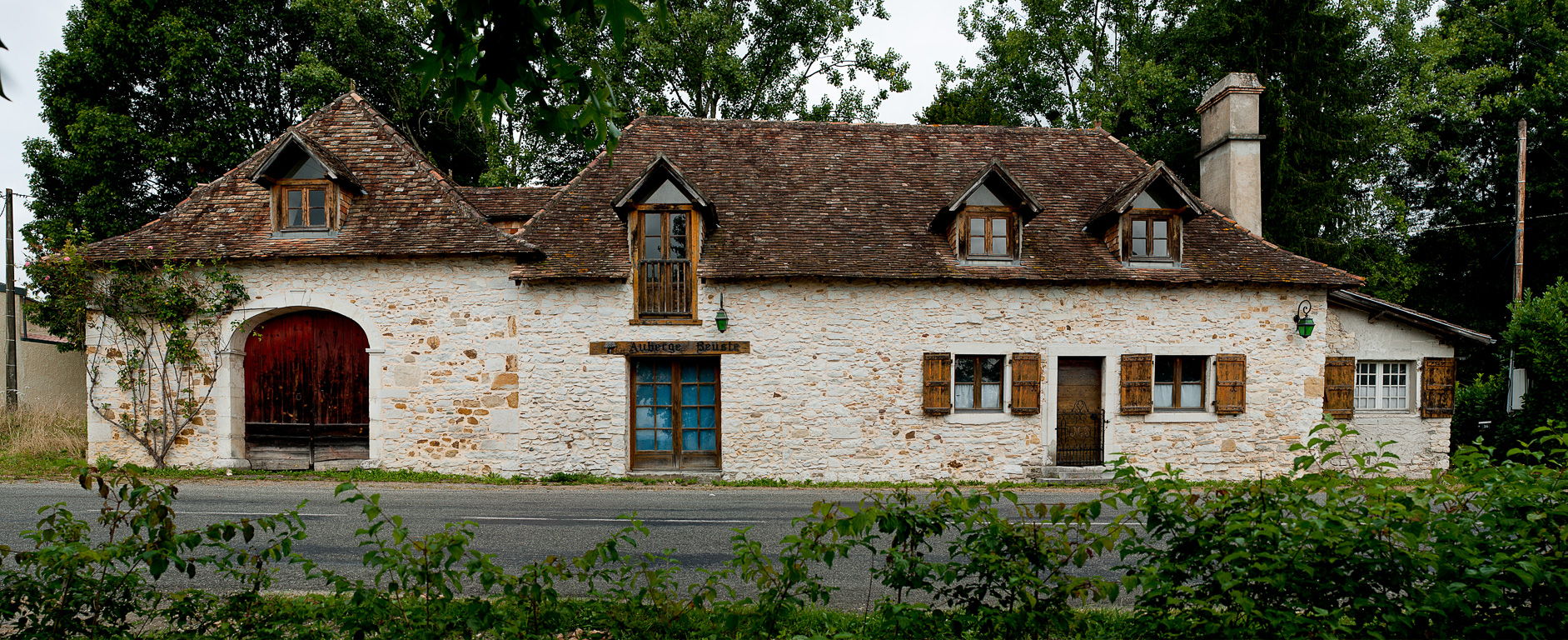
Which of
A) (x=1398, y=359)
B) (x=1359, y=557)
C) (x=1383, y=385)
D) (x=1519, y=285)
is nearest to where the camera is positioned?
(x=1359, y=557)

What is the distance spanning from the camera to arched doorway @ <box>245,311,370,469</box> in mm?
11727

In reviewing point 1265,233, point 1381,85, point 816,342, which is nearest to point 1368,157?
point 1381,85

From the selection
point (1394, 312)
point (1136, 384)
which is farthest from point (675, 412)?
point (1394, 312)

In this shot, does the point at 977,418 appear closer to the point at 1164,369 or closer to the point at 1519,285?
the point at 1164,369

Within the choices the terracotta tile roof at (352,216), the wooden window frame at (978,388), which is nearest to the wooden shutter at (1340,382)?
the wooden window frame at (978,388)

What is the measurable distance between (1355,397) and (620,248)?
13.6 meters

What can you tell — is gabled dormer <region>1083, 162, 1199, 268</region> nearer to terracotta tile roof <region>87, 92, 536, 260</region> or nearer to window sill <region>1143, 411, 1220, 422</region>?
window sill <region>1143, 411, 1220, 422</region>

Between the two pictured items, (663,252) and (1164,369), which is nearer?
(663,252)

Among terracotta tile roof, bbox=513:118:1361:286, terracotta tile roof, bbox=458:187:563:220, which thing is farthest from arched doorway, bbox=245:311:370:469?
terracotta tile roof, bbox=513:118:1361:286

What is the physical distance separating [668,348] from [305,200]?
6.44 meters

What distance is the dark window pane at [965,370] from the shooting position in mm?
12062

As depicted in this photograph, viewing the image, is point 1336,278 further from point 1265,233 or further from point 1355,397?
point 1265,233

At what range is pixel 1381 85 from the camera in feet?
65.5

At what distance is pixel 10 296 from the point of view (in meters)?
15.4
